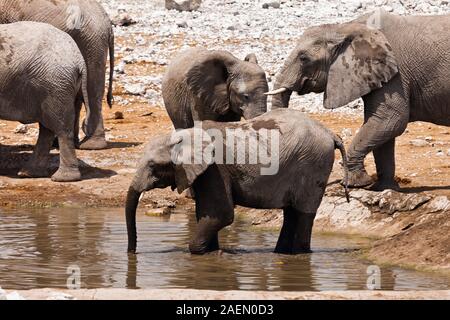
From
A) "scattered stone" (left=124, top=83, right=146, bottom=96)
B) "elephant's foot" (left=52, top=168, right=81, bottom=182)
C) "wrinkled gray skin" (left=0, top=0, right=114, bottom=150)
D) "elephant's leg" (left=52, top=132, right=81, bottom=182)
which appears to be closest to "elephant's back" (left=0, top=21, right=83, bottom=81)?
"elephant's leg" (left=52, top=132, right=81, bottom=182)

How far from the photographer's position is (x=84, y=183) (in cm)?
1659

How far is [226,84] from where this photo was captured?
51.1 ft

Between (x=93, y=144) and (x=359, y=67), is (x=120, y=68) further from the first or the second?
(x=359, y=67)

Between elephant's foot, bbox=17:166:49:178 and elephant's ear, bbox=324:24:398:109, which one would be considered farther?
elephant's foot, bbox=17:166:49:178

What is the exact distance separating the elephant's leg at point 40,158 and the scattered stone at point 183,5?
32.9ft

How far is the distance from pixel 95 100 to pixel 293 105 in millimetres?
4022

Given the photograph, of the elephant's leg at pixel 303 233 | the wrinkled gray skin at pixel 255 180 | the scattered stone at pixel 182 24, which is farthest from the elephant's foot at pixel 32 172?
the scattered stone at pixel 182 24

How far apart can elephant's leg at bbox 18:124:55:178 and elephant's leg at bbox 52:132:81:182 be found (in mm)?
297

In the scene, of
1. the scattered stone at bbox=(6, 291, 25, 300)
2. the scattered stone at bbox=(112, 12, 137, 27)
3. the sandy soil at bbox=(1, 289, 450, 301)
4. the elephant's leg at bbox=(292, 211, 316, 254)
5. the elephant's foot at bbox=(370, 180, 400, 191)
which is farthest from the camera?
the scattered stone at bbox=(112, 12, 137, 27)

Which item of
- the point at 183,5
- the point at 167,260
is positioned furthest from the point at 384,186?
the point at 183,5

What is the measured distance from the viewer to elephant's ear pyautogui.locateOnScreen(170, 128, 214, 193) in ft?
40.9

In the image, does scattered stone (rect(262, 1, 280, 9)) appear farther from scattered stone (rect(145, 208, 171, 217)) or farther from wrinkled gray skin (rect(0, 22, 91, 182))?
scattered stone (rect(145, 208, 171, 217))

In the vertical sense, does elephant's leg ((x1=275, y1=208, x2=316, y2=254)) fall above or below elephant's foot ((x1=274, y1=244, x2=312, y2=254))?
above

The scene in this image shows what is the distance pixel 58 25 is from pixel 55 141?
1.29 metres
